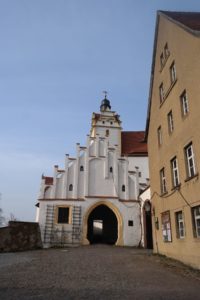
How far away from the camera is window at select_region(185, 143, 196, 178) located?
35.2 ft

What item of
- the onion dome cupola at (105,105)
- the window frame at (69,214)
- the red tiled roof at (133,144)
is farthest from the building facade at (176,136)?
the onion dome cupola at (105,105)

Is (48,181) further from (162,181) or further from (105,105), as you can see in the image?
(105,105)

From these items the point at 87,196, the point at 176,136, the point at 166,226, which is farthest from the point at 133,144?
the point at 176,136

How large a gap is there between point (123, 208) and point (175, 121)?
12.2 metres

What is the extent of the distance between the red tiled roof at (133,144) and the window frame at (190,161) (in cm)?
1991

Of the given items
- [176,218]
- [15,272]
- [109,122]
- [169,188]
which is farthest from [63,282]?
[109,122]

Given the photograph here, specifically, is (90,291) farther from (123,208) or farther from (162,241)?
(123,208)

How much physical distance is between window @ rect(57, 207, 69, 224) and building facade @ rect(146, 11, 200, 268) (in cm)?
875

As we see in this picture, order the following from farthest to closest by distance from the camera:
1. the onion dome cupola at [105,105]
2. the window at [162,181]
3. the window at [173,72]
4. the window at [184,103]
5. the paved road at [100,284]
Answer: the onion dome cupola at [105,105] → the window at [162,181] → the window at [173,72] → the window at [184,103] → the paved road at [100,284]

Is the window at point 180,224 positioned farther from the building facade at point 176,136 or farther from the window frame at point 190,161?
the window frame at point 190,161

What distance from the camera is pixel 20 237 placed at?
18.9 metres

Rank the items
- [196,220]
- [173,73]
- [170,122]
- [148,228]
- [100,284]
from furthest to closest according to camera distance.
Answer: [148,228]
[173,73]
[170,122]
[196,220]
[100,284]

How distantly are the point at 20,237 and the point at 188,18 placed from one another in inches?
717

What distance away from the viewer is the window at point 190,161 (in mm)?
10734
